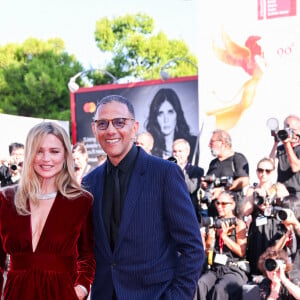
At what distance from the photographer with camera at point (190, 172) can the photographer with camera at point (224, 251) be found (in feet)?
1.99

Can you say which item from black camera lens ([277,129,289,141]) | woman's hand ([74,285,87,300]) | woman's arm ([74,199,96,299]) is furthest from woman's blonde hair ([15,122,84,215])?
black camera lens ([277,129,289,141])

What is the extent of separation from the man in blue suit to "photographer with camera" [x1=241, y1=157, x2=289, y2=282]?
3149mm

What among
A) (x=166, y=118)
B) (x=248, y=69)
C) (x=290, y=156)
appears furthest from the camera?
(x=166, y=118)

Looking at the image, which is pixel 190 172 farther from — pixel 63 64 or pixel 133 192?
pixel 63 64

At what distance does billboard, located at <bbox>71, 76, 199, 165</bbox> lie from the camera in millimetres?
11102

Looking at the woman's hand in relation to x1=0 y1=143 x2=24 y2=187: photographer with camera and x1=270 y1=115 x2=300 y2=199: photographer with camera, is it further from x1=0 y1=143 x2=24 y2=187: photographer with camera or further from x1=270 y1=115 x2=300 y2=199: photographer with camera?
x1=0 y1=143 x2=24 y2=187: photographer with camera

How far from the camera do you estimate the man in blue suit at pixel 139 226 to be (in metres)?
2.63

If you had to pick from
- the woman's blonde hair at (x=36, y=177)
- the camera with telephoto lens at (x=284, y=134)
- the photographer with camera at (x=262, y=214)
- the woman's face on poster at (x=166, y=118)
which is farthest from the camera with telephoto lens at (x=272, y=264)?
the woman's face on poster at (x=166, y=118)

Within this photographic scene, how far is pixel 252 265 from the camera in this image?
5906mm

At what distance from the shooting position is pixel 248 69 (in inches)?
336

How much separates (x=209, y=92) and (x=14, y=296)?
257 inches

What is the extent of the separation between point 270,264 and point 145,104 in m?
6.67

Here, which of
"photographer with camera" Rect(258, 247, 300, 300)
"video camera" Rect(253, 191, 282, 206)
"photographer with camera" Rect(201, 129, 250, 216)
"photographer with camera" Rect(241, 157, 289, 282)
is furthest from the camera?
"photographer with camera" Rect(201, 129, 250, 216)

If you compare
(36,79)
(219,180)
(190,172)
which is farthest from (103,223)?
(36,79)
